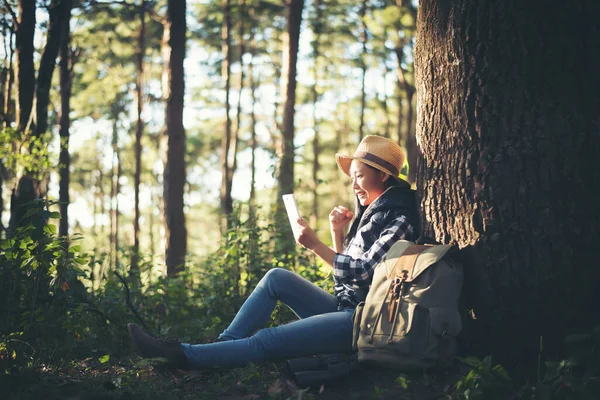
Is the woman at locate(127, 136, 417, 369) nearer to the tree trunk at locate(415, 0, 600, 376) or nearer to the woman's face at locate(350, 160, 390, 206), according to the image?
the woman's face at locate(350, 160, 390, 206)

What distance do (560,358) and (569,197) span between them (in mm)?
998

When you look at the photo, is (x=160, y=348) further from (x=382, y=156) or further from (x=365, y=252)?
(x=382, y=156)

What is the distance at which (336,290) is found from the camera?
4.45m

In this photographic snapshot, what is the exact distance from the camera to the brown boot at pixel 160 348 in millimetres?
4012

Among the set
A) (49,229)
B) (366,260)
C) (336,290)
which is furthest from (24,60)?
(366,260)

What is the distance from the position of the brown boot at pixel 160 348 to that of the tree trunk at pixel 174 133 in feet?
23.7

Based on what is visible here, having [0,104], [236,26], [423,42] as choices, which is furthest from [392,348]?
[236,26]

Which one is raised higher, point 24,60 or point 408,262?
point 24,60

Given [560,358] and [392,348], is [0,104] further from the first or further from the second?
[560,358]

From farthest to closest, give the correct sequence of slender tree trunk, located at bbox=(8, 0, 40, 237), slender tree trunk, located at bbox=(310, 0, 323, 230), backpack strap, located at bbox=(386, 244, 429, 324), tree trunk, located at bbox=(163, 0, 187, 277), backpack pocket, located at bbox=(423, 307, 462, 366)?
1. slender tree trunk, located at bbox=(310, 0, 323, 230)
2. tree trunk, located at bbox=(163, 0, 187, 277)
3. slender tree trunk, located at bbox=(8, 0, 40, 237)
4. backpack strap, located at bbox=(386, 244, 429, 324)
5. backpack pocket, located at bbox=(423, 307, 462, 366)

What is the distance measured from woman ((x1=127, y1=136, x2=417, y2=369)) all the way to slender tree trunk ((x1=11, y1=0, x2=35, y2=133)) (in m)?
4.44

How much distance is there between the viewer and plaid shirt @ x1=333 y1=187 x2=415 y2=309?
411cm

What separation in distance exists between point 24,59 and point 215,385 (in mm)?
5403

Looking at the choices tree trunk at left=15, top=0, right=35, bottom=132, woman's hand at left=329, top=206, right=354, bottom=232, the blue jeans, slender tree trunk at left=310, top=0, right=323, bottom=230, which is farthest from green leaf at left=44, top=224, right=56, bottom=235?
slender tree trunk at left=310, top=0, right=323, bottom=230
